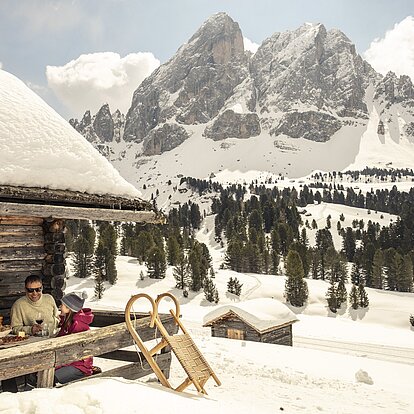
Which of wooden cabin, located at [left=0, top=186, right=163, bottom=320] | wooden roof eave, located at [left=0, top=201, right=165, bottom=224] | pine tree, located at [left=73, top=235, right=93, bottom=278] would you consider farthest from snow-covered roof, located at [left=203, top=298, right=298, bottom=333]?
pine tree, located at [left=73, top=235, right=93, bottom=278]

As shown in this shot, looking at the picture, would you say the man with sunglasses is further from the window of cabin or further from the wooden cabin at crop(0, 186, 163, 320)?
the window of cabin

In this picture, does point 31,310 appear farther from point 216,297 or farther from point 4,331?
point 216,297

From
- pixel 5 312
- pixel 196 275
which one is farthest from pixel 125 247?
pixel 5 312

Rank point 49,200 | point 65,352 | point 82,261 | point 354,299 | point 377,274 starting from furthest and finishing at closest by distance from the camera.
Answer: point 377,274 → point 82,261 → point 354,299 → point 49,200 → point 65,352

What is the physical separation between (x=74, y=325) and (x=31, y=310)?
1092 mm

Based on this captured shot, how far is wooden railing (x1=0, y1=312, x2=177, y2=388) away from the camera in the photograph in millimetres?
4953

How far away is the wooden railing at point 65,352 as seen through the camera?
4.95 meters

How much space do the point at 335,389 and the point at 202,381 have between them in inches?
188

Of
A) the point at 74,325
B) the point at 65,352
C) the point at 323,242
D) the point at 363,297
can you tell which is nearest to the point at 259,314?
the point at 74,325

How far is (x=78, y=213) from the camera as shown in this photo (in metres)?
8.02

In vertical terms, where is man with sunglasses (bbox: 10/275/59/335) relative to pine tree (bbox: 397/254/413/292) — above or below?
above

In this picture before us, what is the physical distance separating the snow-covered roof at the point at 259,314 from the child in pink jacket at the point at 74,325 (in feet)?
73.7

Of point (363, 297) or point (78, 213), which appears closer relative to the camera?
point (78, 213)

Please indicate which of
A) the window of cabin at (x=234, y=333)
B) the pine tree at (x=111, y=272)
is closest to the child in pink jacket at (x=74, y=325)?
the window of cabin at (x=234, y=333)
